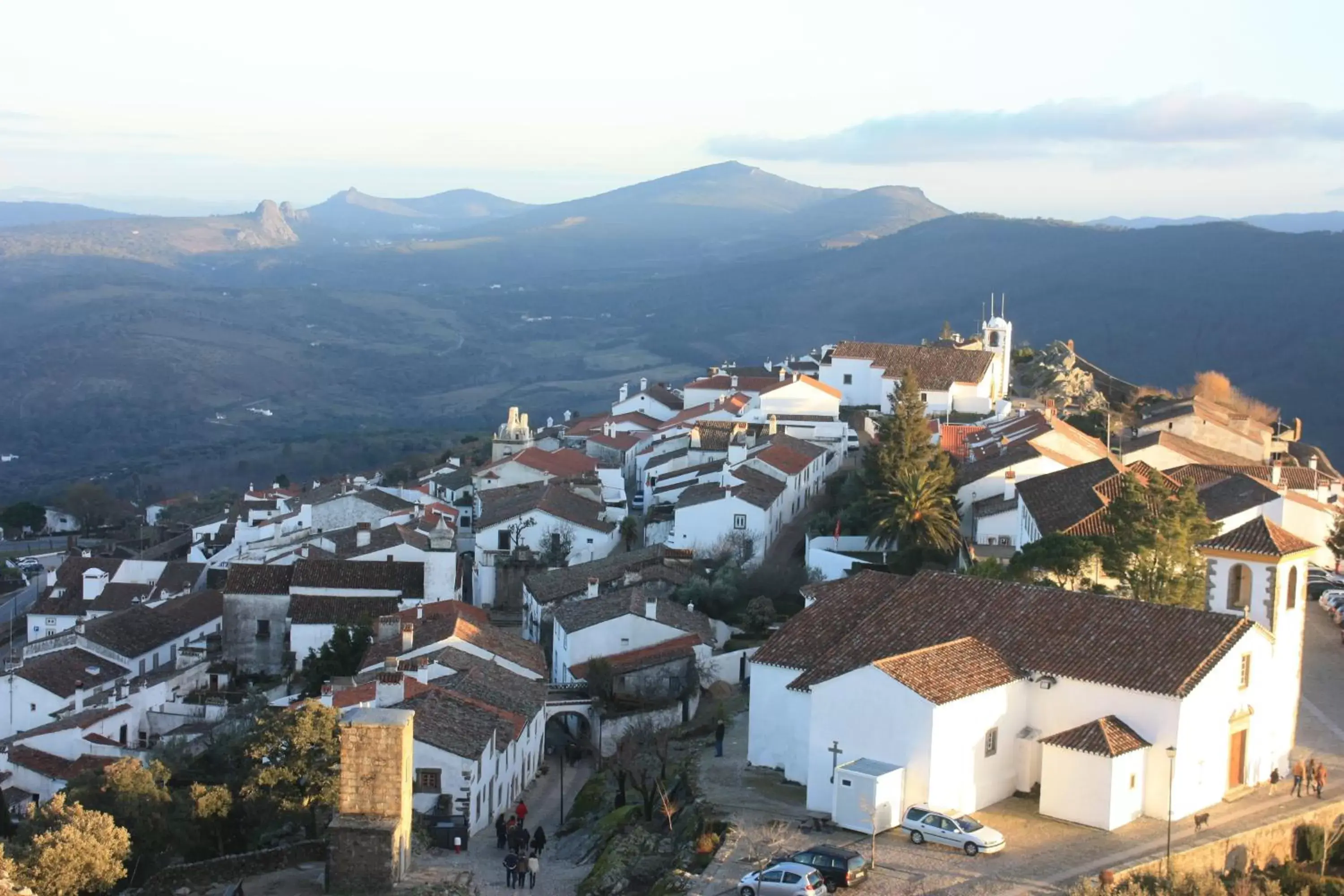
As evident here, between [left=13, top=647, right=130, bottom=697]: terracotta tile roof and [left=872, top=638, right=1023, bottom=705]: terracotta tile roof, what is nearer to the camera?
[left=872, top=638, right=1023, bottom=705]: terracotta tile roof

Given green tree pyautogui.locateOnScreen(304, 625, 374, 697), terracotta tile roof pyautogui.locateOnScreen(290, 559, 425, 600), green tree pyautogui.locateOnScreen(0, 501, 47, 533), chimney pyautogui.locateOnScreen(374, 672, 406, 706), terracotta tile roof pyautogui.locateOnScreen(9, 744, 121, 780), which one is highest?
chimney pyautogui.locateOnScreen(374, 672, 406, 706)

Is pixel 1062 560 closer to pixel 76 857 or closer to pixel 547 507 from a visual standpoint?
pixel 76 857

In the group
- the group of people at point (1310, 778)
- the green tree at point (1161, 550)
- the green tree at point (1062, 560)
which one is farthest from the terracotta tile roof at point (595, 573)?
the group of people at point (1310, 778)

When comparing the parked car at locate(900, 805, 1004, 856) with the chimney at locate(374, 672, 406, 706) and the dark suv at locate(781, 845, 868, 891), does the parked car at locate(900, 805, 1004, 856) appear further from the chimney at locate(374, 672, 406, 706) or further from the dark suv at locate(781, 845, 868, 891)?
the chimney at locate(374, 672, 406, 706)

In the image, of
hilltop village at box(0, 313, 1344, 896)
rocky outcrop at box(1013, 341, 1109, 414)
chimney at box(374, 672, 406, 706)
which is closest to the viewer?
hilltop village at box(0, 313, 1344, 896)

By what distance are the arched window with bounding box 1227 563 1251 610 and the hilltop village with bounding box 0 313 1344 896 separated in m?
0.05

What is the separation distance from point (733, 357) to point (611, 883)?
168 metres

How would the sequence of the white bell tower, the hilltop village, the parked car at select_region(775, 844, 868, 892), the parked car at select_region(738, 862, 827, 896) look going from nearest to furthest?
1. the parked car at select_region(738, 862, 827, 896)
2. the parked car at select_region(775, 844, 868, 892)
3. the hilltop village
4. the white bell tower

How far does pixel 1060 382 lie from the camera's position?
63938mm

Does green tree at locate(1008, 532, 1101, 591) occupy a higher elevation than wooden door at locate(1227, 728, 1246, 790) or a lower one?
higher

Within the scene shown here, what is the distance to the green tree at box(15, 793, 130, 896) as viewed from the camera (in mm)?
22922

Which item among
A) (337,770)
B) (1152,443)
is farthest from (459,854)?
(1152,443)

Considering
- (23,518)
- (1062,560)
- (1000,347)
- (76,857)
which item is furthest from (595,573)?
(23,518)

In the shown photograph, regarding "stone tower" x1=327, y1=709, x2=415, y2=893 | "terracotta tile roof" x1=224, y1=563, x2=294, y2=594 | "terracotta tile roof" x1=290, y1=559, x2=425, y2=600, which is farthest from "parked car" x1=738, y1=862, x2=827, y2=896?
"terracotta tile roof" x1=224, y1=563, x2=294, y2=594
